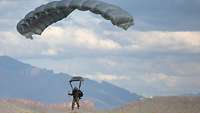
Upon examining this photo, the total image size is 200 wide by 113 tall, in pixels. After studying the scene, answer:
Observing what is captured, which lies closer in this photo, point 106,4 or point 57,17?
point 106,4

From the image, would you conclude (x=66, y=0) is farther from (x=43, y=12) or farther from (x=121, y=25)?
(x=121, y=25)

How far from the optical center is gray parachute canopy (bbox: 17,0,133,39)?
57500 mm

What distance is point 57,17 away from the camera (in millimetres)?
63344

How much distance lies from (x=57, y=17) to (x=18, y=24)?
14.5 ft

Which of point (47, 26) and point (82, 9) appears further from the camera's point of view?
point (47, 26)

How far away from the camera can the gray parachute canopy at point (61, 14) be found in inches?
2264

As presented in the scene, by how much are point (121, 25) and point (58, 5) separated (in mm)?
7351

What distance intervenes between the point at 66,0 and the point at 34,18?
4.40 metres

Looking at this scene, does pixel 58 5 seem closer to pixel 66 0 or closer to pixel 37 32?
pixel 66 0

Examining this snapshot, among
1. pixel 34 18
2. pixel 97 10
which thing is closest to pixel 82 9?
pixel 97 10

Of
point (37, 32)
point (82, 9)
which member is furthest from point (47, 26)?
point (82, 9)

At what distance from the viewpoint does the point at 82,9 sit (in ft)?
193

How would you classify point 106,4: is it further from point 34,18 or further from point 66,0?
point 34,18

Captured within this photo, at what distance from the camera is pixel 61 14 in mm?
62969
